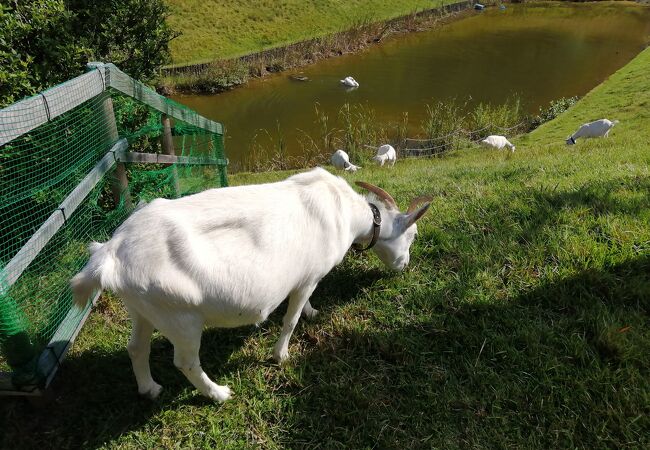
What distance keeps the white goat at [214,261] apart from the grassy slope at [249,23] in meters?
21.3

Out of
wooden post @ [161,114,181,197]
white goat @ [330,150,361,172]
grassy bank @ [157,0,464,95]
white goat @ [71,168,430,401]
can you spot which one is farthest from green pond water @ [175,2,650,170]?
white goat @ [71,168,430,401]

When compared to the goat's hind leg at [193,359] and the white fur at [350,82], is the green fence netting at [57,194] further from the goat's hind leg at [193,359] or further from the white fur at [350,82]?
the white fur at [350,82]

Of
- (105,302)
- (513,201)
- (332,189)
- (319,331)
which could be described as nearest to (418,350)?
(319,331)

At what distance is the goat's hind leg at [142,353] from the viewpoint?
2.70m

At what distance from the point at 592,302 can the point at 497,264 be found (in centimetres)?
72

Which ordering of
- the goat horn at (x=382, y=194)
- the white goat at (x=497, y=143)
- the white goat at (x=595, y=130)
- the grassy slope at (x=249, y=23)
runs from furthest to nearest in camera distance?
the grassy slope at (x=249, y=23)
the white goat at (x=497, y=143)
the white goat at (x=595, y=130)
the goat horn at (x=382, y=194)

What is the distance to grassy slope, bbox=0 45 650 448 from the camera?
2635mm

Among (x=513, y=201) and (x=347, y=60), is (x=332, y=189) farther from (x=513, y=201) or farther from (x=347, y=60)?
(x=347, y=60)

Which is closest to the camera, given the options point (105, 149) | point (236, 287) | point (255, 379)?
point (236, 287)

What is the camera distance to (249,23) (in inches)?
1021

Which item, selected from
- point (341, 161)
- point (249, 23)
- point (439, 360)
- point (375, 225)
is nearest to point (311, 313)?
point (375, 225)

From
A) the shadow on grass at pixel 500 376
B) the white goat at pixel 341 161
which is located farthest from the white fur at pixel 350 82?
the shadow on grass at pixel 500 376

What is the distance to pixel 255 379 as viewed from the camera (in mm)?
3057

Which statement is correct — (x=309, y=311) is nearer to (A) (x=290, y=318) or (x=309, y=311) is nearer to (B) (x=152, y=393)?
(A) (x=290, y=318)
